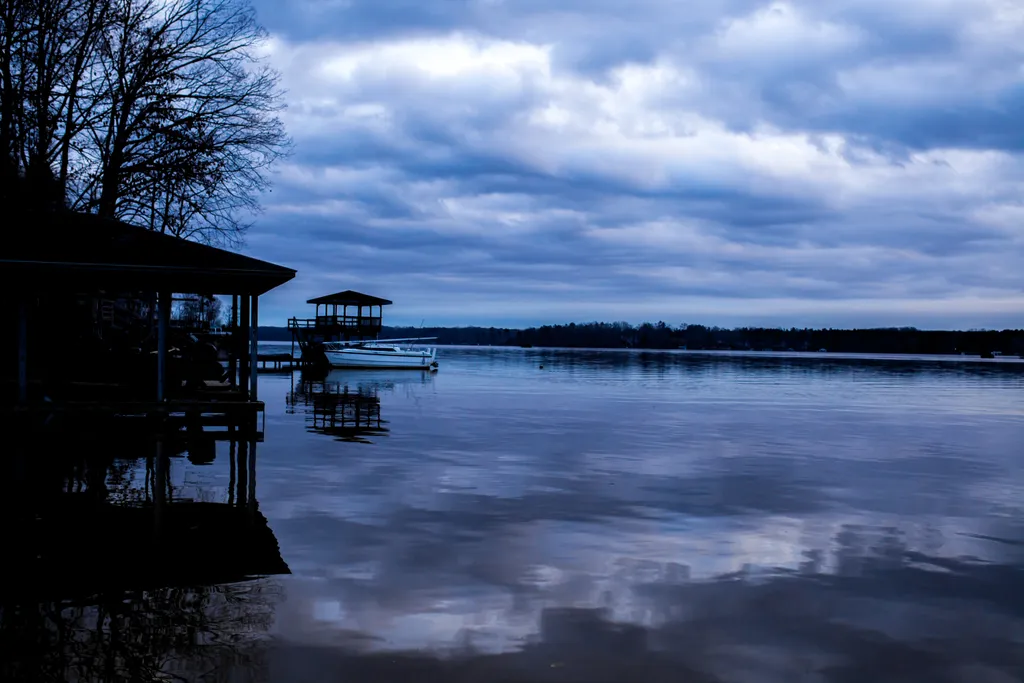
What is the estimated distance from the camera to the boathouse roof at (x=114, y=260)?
16375 millimetres

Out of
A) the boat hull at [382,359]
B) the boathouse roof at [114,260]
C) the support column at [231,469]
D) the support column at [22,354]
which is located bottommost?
the support column at [231,469]

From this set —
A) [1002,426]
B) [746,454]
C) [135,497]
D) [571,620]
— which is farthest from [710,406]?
[571,620]

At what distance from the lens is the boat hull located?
6806 centimetres

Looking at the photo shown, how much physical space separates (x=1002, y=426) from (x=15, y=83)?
33202 millimetres

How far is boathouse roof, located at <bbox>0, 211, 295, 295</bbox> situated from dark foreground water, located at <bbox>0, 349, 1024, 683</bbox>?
3.57m

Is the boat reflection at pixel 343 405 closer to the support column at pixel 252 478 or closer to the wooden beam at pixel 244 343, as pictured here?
the wooden beam at pixel 244 343

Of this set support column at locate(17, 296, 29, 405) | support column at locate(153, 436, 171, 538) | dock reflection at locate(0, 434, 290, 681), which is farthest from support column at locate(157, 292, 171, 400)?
dock reflection at locate(0, 434, 290, 681)

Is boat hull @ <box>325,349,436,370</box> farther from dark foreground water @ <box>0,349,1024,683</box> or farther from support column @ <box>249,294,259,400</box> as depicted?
dark foreground water @ <box>0,349,1024,683</box>

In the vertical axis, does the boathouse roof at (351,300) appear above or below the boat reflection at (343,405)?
above

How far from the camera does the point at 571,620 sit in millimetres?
7637

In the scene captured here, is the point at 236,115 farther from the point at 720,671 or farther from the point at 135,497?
the point at 720,671

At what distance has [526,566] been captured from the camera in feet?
31.1

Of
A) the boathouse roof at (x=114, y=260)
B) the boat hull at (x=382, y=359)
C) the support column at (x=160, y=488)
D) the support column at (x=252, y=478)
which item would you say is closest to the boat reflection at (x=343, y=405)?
the support column at (x=252, y=478)

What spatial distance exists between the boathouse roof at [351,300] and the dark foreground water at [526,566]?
4613cm
